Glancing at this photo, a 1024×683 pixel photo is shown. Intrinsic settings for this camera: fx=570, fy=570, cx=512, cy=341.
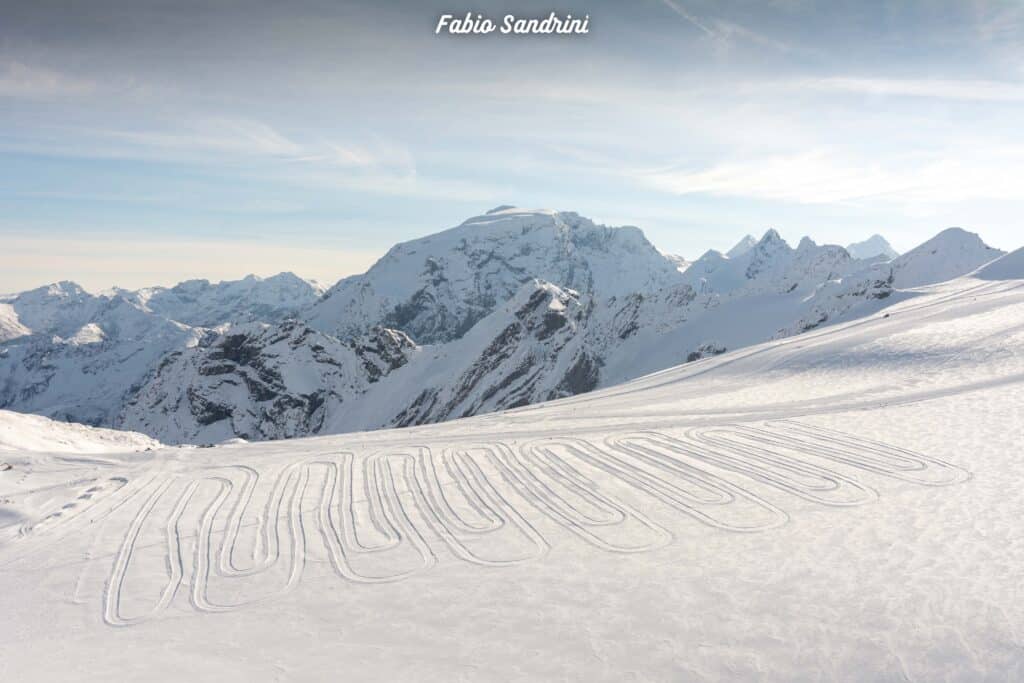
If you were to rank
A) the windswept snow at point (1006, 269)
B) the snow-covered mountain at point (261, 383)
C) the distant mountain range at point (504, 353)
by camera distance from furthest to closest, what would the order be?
the snow-covered mountain at point (261, 383), the distant mountain range at point (504, 353), the windswept snow at point (1006, 269)

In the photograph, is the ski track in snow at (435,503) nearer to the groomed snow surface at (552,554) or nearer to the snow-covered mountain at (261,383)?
the groomed snow surface at (552,554)

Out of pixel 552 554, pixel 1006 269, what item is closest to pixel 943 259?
pixel 1006 269

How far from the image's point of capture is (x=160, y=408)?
16925 cm

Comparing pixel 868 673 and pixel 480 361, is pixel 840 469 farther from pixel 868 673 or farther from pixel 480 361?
pixel 480 361

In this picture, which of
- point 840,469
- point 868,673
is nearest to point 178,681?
point 868,673

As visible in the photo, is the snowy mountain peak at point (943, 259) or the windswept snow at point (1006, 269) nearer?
the windswept snow at point (1006, 269)

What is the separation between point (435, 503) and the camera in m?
16.9

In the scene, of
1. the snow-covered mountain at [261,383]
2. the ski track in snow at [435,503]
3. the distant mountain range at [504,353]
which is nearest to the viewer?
the ski track in snow at [435,503]

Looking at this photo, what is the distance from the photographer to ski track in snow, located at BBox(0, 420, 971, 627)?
44.5 feet

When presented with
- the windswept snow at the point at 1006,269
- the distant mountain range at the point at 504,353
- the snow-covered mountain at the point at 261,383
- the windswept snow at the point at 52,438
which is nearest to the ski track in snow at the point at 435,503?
the windswept snow at the point at 52,438

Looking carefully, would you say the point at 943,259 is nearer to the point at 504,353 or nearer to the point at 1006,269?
the point at 1006,269

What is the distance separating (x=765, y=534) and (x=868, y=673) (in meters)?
4.74

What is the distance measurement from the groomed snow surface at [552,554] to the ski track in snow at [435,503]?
10 cm

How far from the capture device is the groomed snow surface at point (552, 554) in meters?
9.91
